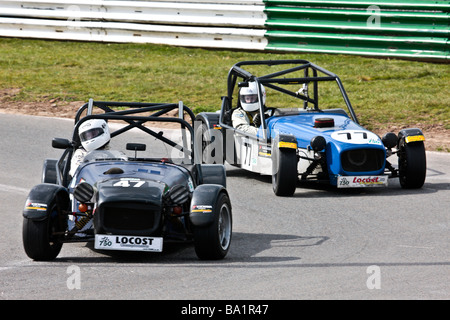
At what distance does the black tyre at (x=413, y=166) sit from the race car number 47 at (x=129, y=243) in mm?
4435

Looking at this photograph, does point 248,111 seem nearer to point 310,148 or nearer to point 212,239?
point 310,148

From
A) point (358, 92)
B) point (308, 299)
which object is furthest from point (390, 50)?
point (308, 299)

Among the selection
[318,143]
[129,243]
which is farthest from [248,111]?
[129,243]

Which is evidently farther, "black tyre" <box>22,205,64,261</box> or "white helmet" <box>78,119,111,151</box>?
"white helmet" <box>78,119,111,151</box>

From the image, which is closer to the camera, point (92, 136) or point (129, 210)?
point (129, 210)

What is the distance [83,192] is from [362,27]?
1032 cm

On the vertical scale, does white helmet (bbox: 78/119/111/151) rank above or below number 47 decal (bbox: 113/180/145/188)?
above

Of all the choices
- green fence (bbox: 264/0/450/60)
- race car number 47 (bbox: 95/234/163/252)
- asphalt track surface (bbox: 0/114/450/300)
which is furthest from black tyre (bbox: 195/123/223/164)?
green fence (bbox: 264/0/450/60)

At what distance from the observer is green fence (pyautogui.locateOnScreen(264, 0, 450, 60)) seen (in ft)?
53.6

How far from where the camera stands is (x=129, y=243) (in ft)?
23.4

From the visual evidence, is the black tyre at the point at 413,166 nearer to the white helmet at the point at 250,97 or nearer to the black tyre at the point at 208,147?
the white helmet at the point at 250,97

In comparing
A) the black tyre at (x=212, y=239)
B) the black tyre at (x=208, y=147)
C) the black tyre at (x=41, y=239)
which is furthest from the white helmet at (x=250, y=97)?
the black tyre at (x=41, y=239)

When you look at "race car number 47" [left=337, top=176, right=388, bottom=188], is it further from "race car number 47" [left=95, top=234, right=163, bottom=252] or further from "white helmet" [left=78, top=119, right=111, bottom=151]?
"race car number 47" [left=95, top=234, right=163, bottom=252]

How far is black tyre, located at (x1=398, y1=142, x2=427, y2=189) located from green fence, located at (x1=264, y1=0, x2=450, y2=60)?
595cm
